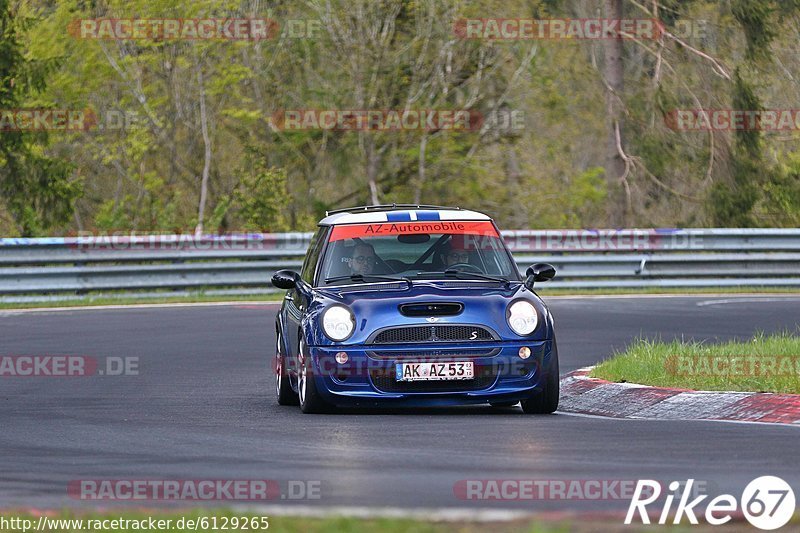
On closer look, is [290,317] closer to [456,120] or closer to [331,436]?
[331,436]

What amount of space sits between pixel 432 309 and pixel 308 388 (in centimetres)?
104

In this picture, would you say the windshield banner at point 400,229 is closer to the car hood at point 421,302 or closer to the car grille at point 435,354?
the car hood at point 421,302

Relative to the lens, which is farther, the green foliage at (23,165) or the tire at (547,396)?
the green foliage at (23,165)

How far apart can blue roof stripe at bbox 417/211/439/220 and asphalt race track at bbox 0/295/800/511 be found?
164 centimetres

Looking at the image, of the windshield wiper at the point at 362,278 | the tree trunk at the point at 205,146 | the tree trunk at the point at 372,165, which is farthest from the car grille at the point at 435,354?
the tree trunk at the point at 372,165

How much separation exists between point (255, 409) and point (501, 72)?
25.4 m

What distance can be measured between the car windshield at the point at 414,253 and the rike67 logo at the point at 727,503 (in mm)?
4998

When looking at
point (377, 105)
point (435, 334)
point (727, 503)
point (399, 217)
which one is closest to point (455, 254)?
point (399, 217)

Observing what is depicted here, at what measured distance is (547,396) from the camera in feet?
38.3

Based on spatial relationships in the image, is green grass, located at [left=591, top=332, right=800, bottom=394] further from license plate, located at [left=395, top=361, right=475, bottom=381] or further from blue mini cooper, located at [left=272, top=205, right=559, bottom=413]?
license plate, located at [left=395, top=361, right=475, bottom=381]

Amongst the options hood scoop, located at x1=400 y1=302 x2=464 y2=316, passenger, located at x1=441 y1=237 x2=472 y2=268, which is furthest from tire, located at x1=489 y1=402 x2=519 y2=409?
passenger, located at x1=441 y1=237 x2=472 y2=268

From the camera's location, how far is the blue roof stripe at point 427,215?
1306cm

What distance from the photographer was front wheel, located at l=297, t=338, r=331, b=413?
A: 1163cm

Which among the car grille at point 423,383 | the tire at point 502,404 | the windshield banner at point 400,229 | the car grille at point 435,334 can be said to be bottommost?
the tire at point 502,404
